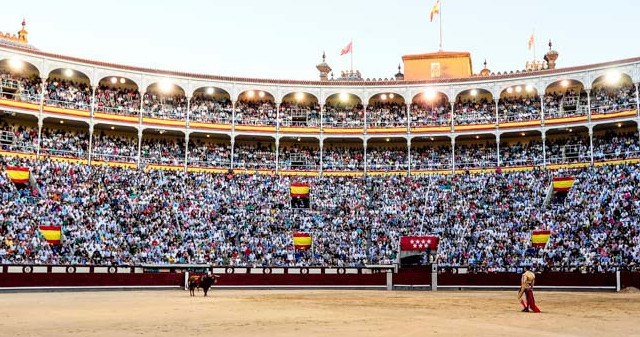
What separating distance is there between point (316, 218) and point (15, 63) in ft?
79.2

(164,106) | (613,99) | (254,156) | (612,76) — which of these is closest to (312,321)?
(254,156)

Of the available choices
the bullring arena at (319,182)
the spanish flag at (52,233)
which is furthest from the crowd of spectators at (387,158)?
the spanish flag at (52,233)

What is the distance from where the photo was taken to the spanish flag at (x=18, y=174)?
134ft

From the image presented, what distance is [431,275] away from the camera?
38.1m

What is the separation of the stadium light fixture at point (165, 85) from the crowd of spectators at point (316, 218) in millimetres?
7754

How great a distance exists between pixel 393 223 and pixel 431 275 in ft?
23.7

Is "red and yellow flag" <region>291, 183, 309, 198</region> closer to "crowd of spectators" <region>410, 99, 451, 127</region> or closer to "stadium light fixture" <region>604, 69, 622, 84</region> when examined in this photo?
"crowd of spectators" <region>410, 99, 451, 127</region>

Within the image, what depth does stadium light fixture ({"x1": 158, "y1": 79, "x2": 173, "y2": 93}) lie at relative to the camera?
51250 millimetres

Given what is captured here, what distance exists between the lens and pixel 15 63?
4606 centimetres

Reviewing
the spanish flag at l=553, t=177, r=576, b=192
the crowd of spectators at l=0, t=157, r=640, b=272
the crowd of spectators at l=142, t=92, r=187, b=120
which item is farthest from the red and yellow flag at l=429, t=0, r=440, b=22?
the crowd of spectators at l=142, t=92, r=187, b=120

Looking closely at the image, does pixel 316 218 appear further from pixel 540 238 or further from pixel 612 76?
pixel 612 76

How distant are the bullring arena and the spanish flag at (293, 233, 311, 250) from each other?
2.9 inches

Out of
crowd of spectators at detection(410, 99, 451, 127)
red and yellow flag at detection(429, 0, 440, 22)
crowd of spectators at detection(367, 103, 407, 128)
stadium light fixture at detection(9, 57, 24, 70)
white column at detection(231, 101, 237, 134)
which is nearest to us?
stadium light fixture at detection(9, 57, 24, 70)

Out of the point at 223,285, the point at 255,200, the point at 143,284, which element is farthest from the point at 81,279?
the point at 255,200
